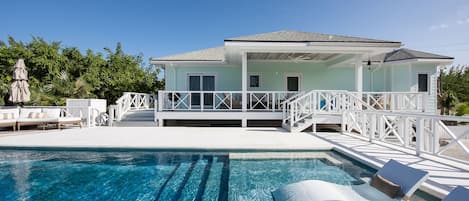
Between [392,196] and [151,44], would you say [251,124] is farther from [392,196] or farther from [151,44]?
[151,44]

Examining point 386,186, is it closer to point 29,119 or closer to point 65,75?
point 29,119

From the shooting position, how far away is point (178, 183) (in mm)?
4438

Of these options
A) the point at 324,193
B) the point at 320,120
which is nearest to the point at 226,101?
the point at 320,120

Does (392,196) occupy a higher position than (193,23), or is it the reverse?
(193,23)

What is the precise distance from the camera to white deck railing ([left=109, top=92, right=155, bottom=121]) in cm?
1209

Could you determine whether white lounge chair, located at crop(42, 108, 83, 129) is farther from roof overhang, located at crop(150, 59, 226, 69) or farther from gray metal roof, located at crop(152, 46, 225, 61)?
gray metal roof, located at crop(152, 46, 225, 61)

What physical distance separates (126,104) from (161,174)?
912cm

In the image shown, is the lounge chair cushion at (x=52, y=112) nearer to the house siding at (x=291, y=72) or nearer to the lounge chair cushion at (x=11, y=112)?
the lounge chair cushion at (x=11, y=112)

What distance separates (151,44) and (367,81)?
82.8 ft

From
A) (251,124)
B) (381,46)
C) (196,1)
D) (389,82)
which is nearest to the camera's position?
(381,46)

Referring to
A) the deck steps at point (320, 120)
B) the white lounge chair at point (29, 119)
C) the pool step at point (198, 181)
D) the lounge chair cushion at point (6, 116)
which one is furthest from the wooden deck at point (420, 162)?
the lounge chair cushion at point (6, 116)

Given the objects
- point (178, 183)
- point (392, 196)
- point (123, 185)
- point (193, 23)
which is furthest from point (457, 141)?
point (193, 23)

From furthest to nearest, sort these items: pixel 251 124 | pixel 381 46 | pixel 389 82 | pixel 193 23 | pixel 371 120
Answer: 1. pixel 193 23
2. pixel 389 82
3. pixel 251 124
4. pixel 381 46
5. pixel 371 120

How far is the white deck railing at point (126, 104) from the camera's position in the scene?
12.1 meters
